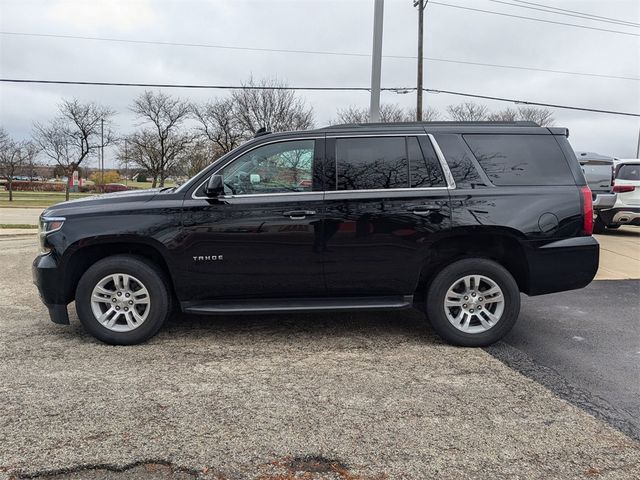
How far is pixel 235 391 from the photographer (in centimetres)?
337

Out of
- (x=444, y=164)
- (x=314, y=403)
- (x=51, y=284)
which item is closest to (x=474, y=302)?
(x=444, y=164)

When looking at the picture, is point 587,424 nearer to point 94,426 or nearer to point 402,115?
point 94,426

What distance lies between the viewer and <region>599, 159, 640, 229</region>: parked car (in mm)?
11195

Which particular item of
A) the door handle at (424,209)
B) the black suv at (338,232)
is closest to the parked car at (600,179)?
the black suv at (338,232)

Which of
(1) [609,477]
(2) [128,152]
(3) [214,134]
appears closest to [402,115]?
(3) [214,134]

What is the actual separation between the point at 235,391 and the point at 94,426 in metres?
0.91

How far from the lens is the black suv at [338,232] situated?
417cm

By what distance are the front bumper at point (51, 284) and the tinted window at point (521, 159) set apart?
3.86 meters

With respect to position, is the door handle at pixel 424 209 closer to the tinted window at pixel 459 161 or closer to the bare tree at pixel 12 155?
the tinted window at pixel 459 161

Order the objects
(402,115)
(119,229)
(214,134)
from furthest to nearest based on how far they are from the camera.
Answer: (402,115), (214,134), (119,229)

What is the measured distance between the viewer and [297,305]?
168 inches

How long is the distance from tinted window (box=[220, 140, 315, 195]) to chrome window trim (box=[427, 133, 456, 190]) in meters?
1.09

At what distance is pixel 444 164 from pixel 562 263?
1381 millimetres

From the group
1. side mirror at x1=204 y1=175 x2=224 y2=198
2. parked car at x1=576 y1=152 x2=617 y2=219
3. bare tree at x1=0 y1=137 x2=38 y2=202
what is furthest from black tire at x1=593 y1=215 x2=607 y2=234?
bare tree at x1=0 y1=137 x2=38 y2=202
